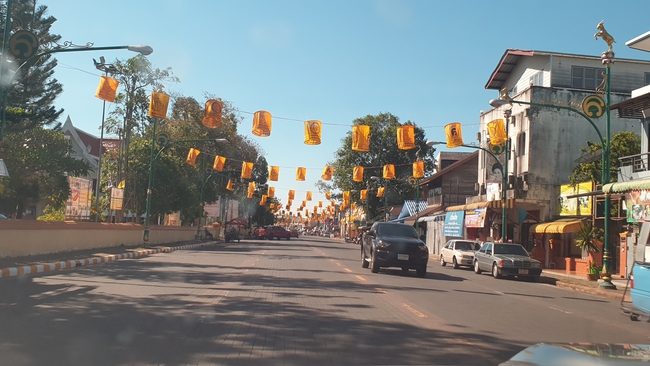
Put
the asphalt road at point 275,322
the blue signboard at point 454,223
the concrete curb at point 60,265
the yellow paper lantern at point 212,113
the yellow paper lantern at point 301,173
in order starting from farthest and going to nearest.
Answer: the yellow paper lantern at point 301,173 < the blue signboard at point 454,223 < the yellow paper lantern at point 212,113 < the concrete curb at point 60,265 < the asphalt road at point 275,322

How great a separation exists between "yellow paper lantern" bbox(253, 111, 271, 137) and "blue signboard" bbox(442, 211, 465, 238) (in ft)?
67.8

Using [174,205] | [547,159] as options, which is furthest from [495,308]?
[174,205]

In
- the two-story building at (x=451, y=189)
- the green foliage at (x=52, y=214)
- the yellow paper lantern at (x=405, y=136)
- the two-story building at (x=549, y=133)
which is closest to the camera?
the yellow paper lantern at (x=405, y=136)

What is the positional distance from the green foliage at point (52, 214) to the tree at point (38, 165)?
115 cm

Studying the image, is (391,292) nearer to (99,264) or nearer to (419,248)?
(419,248)

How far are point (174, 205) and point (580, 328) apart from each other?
40.0 m

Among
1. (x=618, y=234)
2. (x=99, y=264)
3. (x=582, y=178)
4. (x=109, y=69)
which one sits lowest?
(x=99, y=264)

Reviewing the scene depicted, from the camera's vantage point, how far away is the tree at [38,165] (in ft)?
125

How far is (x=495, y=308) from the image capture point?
41.3 feet

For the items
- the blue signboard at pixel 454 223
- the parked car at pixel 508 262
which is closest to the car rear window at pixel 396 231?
the parked car at pixel 508 262

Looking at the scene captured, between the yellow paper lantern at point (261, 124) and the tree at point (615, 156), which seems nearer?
the yellow paper lantern at point (261, 124)

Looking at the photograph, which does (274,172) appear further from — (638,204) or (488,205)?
(638,204)

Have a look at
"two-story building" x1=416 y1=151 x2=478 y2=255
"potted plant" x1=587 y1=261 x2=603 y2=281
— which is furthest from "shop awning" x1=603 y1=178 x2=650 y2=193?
"two-story building" x1=416 y1=151 x2=478 y2=255

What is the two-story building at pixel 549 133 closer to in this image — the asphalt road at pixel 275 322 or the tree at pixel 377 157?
the asphalt road at pixel 275 322
